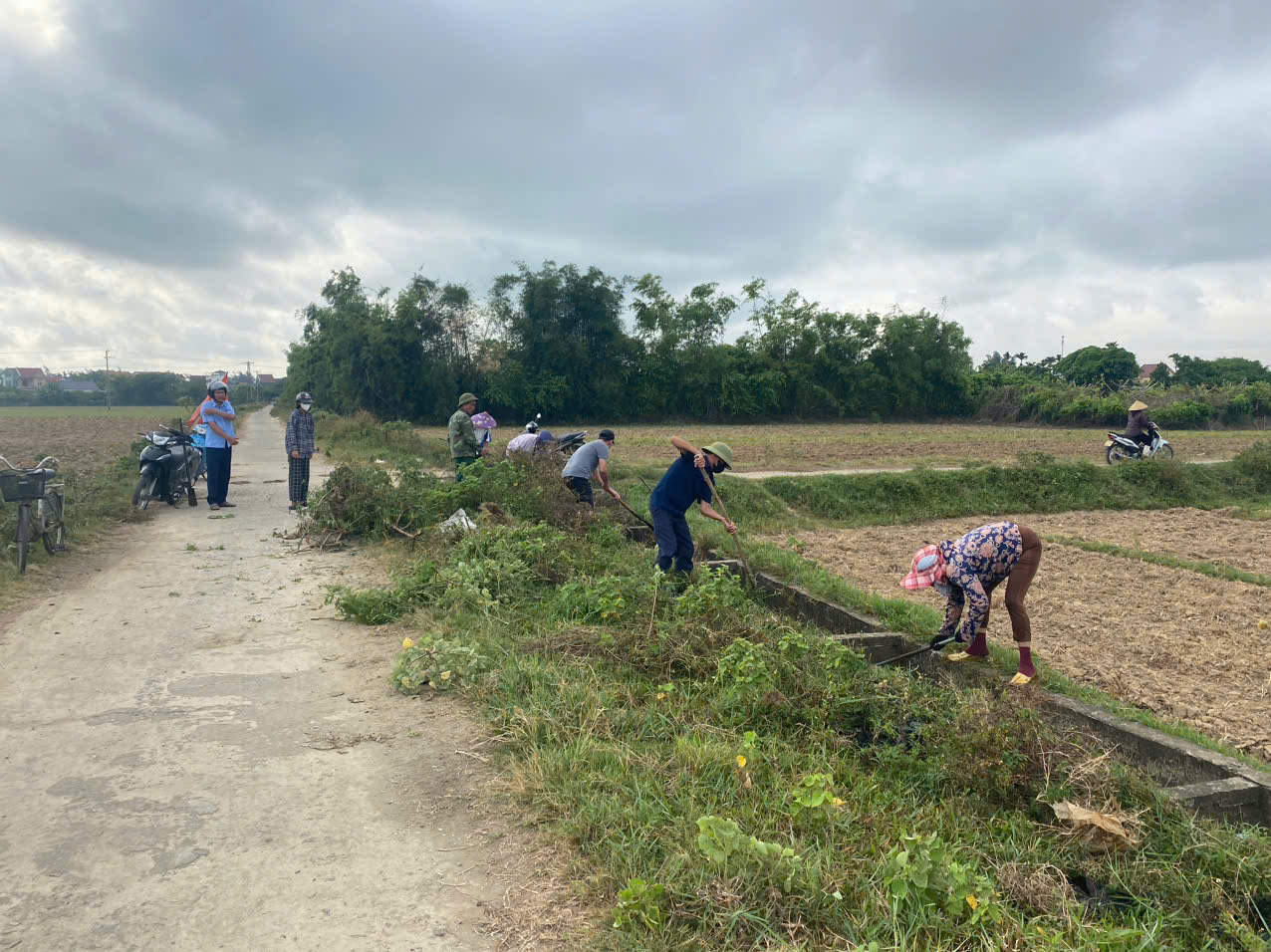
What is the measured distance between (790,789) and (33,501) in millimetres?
7450

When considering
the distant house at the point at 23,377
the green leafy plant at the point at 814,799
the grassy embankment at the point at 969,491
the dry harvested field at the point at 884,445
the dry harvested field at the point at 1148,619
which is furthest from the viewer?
the distant house at the point at 23,377

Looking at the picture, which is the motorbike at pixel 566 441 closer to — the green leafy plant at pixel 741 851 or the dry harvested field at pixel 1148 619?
the dry harvested field at pixel 1148 619

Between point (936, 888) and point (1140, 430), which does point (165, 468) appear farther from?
point (1140, 430)

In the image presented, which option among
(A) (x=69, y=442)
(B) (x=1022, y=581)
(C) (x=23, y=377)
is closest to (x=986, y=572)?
(B) (x=1022, y=581)

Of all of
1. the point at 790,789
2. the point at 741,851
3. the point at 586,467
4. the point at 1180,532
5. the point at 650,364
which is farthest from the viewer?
the point at 650,364

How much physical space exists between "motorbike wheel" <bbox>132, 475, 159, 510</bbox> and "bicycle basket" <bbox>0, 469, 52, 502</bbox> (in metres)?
3.78

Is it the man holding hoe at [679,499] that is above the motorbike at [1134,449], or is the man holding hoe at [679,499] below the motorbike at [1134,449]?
below

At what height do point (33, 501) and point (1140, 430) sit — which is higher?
point (1140, 430)

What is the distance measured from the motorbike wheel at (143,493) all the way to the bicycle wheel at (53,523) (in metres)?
2.64

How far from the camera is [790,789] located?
371 centimetres

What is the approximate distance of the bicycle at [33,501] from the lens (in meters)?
7.54

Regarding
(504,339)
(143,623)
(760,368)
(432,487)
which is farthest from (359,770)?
(760,368)

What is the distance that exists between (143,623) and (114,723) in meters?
2.12

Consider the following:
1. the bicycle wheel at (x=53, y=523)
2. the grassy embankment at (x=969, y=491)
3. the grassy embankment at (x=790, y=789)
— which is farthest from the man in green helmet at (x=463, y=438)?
the grassy embankment at (x=790, y=789)
